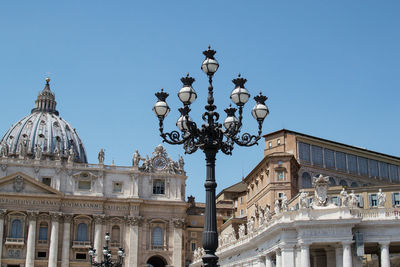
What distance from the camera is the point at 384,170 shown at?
280 feet

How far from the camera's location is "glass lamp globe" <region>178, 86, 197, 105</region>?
20594 mm

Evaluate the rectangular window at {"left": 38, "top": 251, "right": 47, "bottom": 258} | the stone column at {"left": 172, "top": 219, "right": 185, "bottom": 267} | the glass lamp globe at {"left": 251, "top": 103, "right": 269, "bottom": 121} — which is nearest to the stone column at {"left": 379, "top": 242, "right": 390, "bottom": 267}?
the glass lamp globe at {"left": 251, "top": 103, "right": 269, "bottom": 121}

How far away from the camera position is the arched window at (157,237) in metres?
91.6

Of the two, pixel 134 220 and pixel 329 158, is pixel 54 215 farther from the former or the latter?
pixel 329 158

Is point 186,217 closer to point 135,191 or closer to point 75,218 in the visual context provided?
point 135,191

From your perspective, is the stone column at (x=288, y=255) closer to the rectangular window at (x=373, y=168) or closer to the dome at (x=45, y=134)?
the rectangular window at (x=373, y=168)

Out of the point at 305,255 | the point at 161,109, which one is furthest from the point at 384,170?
the point at 161,109

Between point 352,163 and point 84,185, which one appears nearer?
point 352,163

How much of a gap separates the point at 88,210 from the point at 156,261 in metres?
14.1

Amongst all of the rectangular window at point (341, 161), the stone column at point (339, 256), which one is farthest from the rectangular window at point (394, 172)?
the stone column at point (339, 256)

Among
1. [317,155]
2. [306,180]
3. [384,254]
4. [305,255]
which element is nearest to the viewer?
[384,254]

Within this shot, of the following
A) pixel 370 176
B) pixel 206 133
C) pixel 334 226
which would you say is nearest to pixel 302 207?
pixel 334 226

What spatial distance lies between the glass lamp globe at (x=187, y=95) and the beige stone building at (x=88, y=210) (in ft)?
229

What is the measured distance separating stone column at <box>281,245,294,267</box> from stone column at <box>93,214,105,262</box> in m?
50.7
